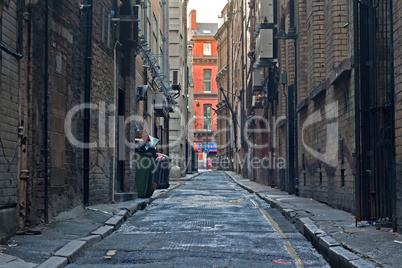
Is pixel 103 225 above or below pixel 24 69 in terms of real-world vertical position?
below

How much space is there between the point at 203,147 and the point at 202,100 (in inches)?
297

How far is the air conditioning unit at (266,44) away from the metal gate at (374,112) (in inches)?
495

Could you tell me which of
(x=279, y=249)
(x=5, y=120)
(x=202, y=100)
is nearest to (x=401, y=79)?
(x=279, y=249)

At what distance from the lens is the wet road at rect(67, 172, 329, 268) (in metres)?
6.31

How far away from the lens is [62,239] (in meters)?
7.39

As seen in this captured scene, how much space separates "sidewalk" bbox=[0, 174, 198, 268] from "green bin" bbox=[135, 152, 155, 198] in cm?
441

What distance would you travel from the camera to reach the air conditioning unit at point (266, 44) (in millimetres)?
21281

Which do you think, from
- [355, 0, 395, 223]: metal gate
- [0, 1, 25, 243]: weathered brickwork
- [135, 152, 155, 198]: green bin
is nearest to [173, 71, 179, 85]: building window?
[135, 152, 155, 198]: green bin

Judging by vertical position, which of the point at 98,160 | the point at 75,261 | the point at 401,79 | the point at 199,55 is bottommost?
the point at 75,261

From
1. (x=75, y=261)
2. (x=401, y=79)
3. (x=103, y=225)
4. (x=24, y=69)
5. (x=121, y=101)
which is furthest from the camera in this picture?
(x=121, y=101)

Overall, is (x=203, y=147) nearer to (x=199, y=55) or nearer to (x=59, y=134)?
(x=199, y=55)

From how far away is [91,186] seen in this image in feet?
39.2

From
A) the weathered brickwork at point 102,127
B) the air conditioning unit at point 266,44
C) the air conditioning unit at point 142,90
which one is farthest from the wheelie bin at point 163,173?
the weathered brickwork at point 102,127

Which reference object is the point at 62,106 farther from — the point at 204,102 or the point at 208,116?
the point at 208,116
